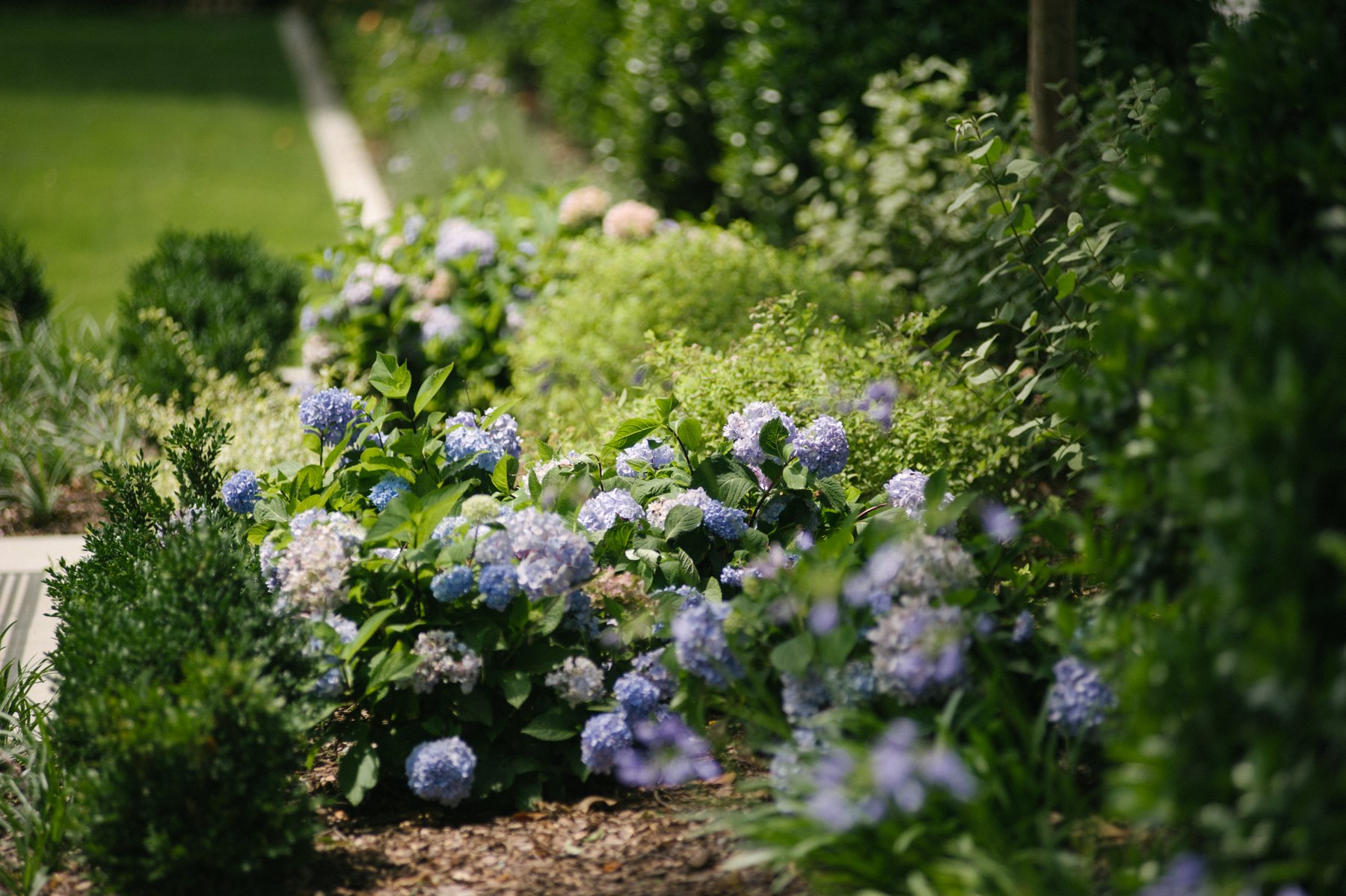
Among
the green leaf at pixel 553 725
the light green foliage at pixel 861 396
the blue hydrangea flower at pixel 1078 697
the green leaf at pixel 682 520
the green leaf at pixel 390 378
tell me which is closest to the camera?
the blue hydrangea flower at pixel 1078 697

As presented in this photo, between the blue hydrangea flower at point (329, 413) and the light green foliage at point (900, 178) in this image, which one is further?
the light green foliage at point (900, 178)

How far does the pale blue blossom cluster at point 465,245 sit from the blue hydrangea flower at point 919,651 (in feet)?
10.6

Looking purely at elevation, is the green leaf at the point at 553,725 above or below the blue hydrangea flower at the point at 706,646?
below

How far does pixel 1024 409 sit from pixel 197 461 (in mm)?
2342


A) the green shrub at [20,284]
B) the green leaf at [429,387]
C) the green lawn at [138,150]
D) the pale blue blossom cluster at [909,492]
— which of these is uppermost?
the green lawn at [138,150]

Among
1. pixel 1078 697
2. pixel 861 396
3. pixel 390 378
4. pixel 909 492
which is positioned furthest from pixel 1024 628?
pixel 390 378

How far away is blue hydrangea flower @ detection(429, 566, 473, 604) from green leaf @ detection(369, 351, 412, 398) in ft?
1.80

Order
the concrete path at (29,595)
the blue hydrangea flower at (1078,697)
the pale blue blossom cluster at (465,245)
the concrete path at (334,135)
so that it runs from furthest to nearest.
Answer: the concrete path at (334,135)
the pale blue blossom cluster at (465,245)
the concrete path at (29,595)
the blue hydrangea flower at (1078,697)

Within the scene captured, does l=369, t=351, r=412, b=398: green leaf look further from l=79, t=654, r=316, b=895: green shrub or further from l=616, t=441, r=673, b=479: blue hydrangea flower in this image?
l=79, t=654, r=316, b=895: green shrub

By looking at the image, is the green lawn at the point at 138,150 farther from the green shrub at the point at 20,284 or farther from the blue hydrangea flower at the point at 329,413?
the blue hydrangea flower at the point at 329,413

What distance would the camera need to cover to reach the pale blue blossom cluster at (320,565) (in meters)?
2.45

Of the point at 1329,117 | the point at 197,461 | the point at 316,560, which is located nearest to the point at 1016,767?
the point at 1329,117

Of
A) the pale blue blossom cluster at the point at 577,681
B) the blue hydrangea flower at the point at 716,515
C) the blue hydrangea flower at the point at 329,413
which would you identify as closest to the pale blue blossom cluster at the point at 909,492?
the blue hydrangea flower at the point at 716,515

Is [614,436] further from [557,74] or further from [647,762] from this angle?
[557,74]
